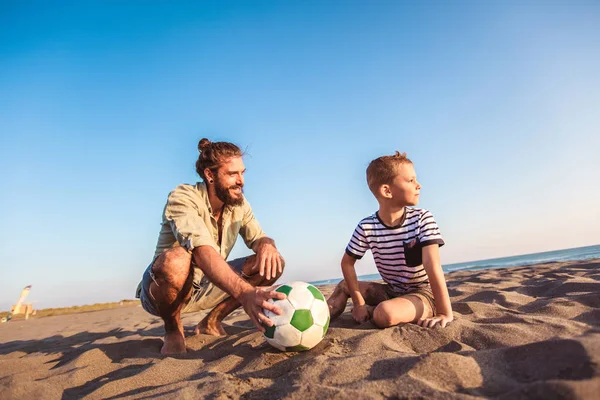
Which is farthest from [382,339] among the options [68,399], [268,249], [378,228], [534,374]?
[68,399]

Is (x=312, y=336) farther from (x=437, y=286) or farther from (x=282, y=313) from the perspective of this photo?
(x=437, y=286)

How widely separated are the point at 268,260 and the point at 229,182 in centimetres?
83

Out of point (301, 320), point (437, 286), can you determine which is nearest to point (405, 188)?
point (437, 286)

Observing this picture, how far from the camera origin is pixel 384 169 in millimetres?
3248

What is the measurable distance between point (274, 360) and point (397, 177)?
5.98 feet

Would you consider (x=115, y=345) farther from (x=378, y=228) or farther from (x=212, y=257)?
(x=378, y=228)

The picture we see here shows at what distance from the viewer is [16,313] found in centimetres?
1104

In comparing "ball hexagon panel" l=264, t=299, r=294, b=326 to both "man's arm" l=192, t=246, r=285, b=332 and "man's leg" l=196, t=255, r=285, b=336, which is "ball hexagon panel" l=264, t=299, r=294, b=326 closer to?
"man's arm" l=192, t=246, r=285, b=332

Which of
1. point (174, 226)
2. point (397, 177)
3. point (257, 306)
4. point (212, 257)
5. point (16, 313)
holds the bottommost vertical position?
point (16, 313)

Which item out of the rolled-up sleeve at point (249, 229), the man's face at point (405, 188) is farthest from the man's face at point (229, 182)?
the man's face at point (405, 188)

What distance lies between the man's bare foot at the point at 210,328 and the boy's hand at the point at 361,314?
4.02 ft

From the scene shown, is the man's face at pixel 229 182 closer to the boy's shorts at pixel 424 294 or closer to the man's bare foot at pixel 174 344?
the man's bare foot at pixel 174 344

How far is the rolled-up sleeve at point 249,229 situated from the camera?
373cm

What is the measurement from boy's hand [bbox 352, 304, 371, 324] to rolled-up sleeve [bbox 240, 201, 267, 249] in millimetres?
1227
